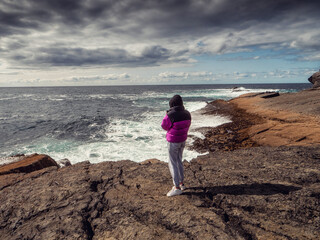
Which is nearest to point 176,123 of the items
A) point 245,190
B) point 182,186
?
point 182,186

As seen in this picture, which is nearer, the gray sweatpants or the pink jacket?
the pink jacket

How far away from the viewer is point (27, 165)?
7.02 metres

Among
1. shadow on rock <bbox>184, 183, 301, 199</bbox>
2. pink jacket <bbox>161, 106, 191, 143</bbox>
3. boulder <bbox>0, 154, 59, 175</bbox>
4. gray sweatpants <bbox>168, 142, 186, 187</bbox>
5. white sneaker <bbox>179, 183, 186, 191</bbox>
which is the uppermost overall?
pink jacket <bbox>161, 106, 191, 143</bbox>

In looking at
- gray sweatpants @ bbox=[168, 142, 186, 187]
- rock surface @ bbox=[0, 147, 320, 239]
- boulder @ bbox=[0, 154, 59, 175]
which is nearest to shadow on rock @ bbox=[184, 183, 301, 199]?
rock surface @ bbox=[0, 147, 320, 239]

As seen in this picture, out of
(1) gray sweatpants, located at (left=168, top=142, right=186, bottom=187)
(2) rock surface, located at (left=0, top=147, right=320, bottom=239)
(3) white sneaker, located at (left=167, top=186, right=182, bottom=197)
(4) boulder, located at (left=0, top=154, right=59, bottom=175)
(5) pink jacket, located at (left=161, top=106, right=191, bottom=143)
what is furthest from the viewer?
(4) boulder, located at (left=0, top=154, right=59, bottom=175)

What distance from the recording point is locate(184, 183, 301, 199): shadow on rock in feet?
14.8

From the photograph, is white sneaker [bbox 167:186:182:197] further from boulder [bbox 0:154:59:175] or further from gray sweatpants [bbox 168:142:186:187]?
boulder [bbox 0:154:59:175]

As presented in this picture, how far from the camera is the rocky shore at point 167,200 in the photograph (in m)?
3.54

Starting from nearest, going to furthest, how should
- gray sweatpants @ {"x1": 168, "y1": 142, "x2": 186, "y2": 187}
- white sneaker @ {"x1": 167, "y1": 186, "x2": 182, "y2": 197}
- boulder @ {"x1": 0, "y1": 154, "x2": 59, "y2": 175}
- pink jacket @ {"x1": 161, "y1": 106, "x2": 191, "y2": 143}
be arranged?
pink jacket @ {"x1": 161, "y1": 106, "x2": 191, "y2": 143} < gray sweatpants @ {"x1": 168, "y1": 142, "x2": 186, "y2": 187} < white sneaker @ {"x1": 167, "y1": 186, "x2": 182, "y2": 197} < boulder @ {"x1": 0, "y1": 154, "x2": 59, "y2": 175}

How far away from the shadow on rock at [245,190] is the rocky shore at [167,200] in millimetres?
22

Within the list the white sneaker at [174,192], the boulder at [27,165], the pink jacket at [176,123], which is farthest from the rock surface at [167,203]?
the pink jacket at [176,123]

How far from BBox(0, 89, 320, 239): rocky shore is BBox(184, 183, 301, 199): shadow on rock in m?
0.02

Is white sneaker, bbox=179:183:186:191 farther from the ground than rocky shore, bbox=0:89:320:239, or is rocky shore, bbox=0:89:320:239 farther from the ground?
white sneaker, bbox=179:183:186:191

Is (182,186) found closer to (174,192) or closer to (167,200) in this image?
(174,192)
